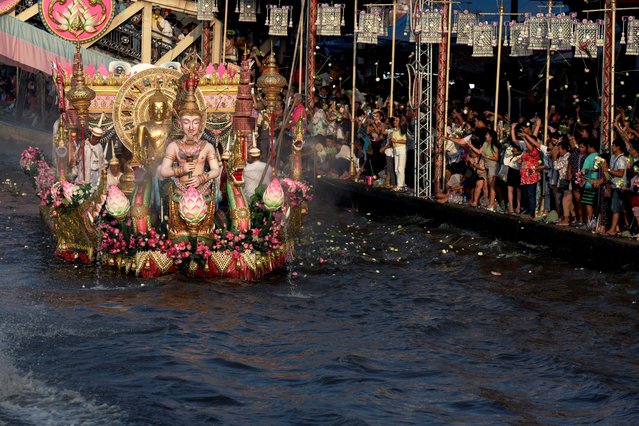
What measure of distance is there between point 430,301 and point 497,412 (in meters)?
5.64

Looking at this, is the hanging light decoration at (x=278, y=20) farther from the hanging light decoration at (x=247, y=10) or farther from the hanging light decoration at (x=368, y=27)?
the hanging light decoration at (x=368, y=27)

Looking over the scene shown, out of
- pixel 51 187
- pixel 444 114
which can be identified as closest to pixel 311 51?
pixel 444 114

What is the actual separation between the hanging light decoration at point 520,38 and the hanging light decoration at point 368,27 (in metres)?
4.13

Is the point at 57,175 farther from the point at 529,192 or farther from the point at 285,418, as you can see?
the point at 285,418

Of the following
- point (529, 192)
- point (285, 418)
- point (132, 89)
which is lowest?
point (285, 418)

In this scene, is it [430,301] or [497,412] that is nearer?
[497,412]

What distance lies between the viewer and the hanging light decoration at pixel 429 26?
2578 centimetres

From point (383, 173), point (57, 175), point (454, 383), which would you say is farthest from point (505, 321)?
point (383, 173)

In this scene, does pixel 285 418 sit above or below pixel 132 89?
below

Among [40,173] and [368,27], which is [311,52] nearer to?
[368,27]

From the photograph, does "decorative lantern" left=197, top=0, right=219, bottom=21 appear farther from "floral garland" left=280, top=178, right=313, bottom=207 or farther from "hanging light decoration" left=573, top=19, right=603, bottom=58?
"floral garland" left=280, top=178, right=313, bottom=207

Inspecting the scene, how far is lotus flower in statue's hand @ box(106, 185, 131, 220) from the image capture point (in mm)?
18619

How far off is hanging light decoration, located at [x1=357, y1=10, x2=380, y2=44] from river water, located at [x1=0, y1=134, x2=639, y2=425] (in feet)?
24.4

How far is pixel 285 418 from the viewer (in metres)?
13.0
